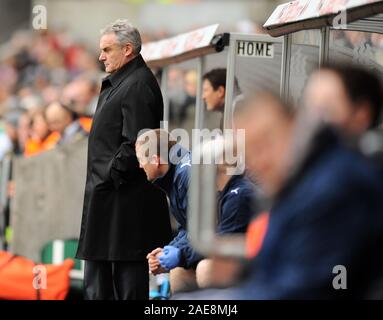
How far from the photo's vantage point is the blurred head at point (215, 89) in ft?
29.3

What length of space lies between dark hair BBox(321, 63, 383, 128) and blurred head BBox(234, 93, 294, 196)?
0.67 feet

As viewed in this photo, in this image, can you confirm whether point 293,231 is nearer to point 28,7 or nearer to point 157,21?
point 157,21

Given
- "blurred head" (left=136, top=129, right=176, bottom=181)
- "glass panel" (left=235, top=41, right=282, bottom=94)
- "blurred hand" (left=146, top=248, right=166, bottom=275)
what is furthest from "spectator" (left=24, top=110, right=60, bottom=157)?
"blurred head" (left=136, top=129, right=176, bottom=181)

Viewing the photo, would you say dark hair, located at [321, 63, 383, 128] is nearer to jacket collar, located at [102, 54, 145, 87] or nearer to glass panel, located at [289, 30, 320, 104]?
jacket collar, located at [102, 54, 145, 87]

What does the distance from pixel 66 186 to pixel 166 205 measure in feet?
13.5

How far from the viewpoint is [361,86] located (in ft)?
11.9

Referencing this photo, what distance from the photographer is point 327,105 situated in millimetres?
3555

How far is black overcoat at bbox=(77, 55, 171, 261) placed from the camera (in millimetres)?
6836

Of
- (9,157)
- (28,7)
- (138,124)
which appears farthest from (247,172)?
(28,7)

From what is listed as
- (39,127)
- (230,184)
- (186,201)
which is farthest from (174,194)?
(39,127)

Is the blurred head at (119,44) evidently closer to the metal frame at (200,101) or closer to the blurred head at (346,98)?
the metal frame at (200,101)

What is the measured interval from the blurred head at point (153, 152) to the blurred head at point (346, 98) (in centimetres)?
255

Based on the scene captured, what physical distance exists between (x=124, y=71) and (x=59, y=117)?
5170 millimetres

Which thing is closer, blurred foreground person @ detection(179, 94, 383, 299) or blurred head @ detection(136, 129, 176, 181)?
blurred foreground person @ detection(179, 94, 383, 299)
